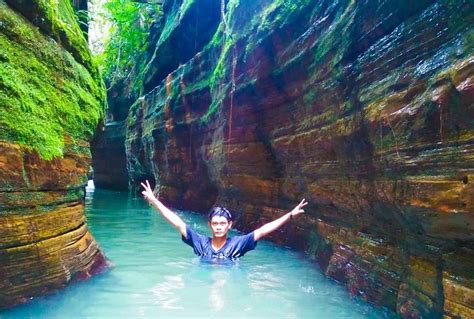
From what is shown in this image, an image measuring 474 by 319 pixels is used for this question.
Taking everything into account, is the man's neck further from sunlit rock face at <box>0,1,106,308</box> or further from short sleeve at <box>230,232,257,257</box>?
sunlit rock face at <box>0,1,106,308</box>

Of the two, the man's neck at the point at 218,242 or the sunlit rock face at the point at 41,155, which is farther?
the man's neck at the point at 218,242

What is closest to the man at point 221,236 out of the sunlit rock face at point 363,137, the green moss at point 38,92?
the sunlit rock face at point 363,137

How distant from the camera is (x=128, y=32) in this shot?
819 inches

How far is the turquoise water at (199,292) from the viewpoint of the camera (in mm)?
3877

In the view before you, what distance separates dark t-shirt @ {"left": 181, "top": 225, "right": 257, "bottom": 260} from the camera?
506cm

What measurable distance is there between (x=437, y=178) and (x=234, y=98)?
6153 mm

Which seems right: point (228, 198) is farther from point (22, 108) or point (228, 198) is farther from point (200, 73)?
point (22, 108)

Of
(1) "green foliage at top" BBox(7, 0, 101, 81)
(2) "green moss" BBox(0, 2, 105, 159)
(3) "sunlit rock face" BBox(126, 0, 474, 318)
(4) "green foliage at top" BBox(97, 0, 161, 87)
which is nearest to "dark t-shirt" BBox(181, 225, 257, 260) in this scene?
(3) "sunlit rock face" BBox(126, 0, 474, 318)

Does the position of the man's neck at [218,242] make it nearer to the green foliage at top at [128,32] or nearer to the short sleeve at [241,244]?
the short sleeve at [241,244]

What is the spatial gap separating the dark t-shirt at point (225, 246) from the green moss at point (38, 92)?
6.67 ft

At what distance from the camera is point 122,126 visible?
24.8 m

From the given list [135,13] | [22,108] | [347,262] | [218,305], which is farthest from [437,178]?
[135,13]

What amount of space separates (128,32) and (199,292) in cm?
1904

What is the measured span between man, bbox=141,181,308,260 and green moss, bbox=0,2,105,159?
138cm
